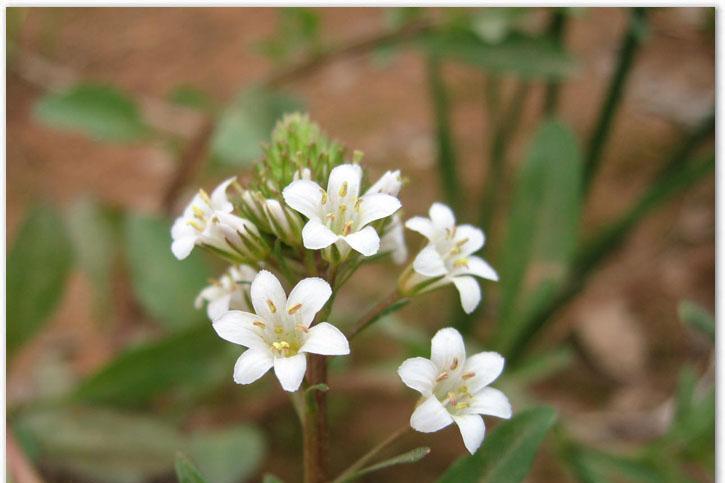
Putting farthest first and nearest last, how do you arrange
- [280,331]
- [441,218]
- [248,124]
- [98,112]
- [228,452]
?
[98,112] < [248,124] < [228,452] < [441,218] < [280,331]

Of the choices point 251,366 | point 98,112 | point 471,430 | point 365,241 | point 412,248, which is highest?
point 98,112

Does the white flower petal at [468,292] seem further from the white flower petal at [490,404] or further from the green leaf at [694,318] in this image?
the green leaf at [694,318]

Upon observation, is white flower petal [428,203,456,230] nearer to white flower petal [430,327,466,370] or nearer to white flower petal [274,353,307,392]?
white flower petal [430,327,466,370]

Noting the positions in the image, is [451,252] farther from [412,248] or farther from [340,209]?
[412,248]

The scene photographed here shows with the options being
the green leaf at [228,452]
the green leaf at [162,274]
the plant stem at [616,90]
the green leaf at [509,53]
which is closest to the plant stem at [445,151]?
the green leaf at [509,53]

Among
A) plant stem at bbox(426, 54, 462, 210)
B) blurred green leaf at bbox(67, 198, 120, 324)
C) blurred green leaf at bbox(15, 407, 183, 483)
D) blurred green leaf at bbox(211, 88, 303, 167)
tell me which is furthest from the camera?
blurred green leaf at bbox(67, 198, 120, 324)

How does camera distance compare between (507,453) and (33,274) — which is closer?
(507,453)

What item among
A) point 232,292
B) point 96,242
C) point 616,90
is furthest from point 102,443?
point 616,90

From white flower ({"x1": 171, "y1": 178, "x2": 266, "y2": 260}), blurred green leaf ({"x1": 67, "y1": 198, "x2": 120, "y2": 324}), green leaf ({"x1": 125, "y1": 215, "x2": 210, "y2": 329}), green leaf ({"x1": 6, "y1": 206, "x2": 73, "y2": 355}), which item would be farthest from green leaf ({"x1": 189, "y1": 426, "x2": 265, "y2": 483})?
white flower ({"x1": 171, "y1": 178, "x2": 266, "y2": 260})
